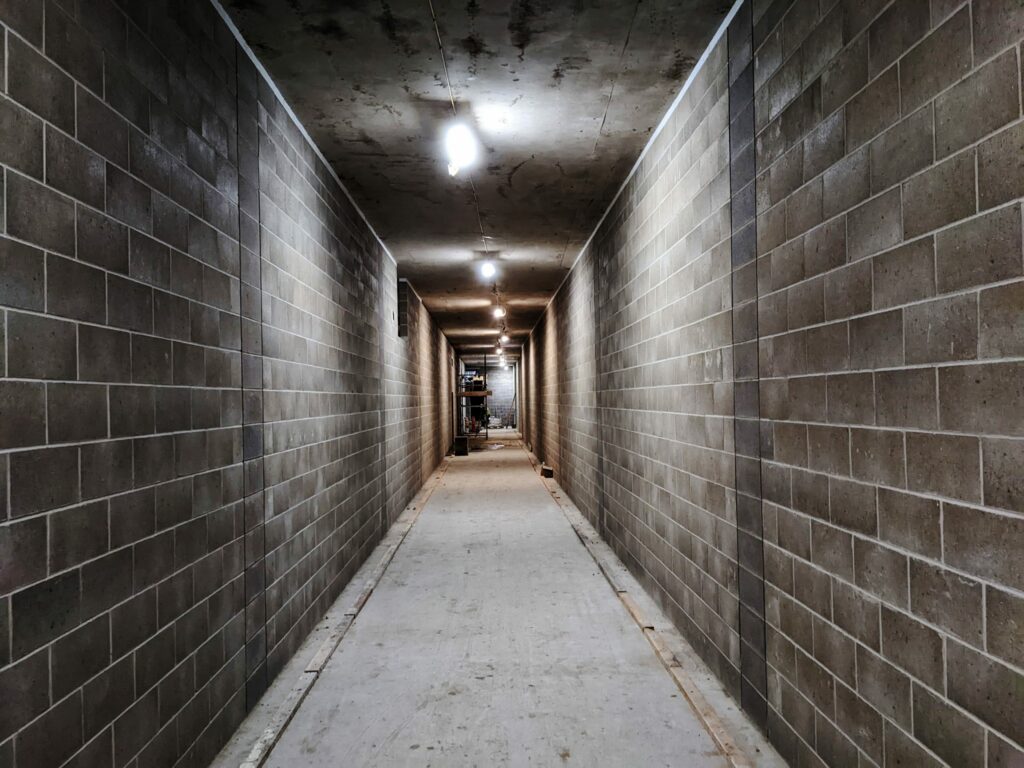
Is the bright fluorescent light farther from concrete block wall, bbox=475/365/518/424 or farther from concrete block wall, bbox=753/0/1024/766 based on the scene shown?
concrete block wall, bbox=475/365/518/424

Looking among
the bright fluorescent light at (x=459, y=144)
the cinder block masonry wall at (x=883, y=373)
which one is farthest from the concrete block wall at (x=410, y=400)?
the cinder block masonry wall at (x=883, y=373)

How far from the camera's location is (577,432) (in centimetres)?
831

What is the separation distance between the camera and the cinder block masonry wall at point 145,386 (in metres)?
1.61

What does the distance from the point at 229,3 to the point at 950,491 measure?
317 cm

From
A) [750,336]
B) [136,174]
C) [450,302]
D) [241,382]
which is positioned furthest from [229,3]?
[450,302]

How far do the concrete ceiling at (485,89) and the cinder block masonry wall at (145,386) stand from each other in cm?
37

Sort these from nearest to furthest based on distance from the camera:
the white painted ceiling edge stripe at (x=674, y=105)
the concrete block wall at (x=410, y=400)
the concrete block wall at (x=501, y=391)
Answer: the white painted ceiling edge stripe at (x=674, y=105) → the concrete block wall at (x=410, y=400) → the concrete block wall at (x=501, y=391)

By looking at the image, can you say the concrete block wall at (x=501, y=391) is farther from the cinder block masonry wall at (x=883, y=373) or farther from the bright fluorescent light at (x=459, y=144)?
the cinder block masonry wall at (x=883, y=373)

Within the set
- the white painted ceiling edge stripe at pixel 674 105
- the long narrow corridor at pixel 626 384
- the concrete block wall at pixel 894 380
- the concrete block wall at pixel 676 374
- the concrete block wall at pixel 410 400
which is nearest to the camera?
the concrete block wall at pixel 894 380

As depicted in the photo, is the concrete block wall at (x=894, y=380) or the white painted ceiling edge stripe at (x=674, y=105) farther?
the white painted ceiling edge stripe at (x=674, y=105)

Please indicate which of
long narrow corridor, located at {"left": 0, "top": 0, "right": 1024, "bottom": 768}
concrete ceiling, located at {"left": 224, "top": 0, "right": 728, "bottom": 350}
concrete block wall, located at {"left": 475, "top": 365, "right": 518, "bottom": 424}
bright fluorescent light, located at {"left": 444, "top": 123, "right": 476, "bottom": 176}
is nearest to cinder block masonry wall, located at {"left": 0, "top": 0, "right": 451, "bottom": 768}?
long narrow corridor, located at {"left": 0, "top": 0, "right": 1024, "bottom": 768}

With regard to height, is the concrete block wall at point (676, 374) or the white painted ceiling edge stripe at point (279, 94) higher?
the white painted ceiling edge stripe at point (279, 94)

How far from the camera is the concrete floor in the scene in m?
2.63

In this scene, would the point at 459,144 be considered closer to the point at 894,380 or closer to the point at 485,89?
the point at 485,89
